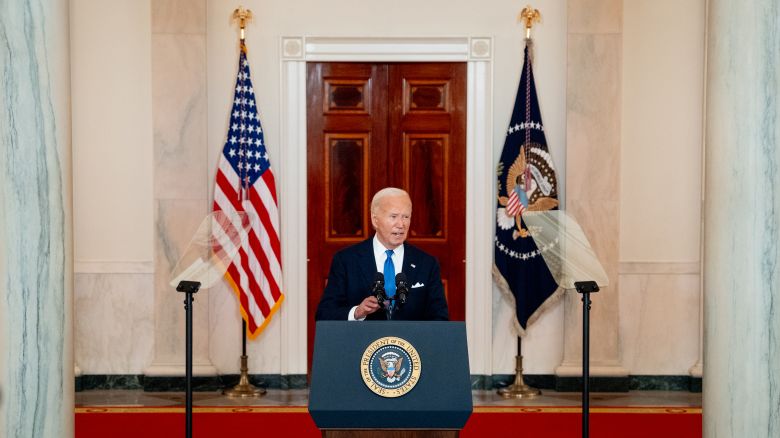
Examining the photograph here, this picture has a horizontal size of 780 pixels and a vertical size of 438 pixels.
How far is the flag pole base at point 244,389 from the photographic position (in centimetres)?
834

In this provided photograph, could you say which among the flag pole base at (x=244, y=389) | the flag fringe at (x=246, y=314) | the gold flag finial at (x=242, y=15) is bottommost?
the flag pole base at (x=244, y=389)

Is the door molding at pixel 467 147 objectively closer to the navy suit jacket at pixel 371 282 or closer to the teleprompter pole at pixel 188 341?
the teleprompter pole at pixel 188 341

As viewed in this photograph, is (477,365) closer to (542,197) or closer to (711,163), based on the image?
(542,197)

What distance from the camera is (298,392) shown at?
8531 mm

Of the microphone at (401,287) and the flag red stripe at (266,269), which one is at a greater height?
the microphone at (401,287)

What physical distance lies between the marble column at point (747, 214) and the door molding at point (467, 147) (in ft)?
12.5

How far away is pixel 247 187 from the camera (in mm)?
8375

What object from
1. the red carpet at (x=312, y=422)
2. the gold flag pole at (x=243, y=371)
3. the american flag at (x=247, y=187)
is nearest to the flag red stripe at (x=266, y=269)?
the american flag at (x=247, y=187)

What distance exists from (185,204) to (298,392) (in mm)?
1849

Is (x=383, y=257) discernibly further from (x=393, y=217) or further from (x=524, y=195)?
(x=524, y=195)

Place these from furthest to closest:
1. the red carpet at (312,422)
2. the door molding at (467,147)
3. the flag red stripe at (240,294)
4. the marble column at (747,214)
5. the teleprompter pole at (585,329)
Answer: the door molding at (467,147)
the flag red stripe at (240,294)
the red carpet at (312,422)
the teleprompter pole at (585,329)
the marble column at (747,214)

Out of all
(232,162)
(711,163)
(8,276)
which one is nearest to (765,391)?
(711,163)

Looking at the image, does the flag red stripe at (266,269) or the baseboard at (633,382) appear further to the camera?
the baseboard at (633,382)

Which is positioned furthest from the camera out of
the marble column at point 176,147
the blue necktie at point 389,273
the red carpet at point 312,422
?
the marble column at point 176,147
